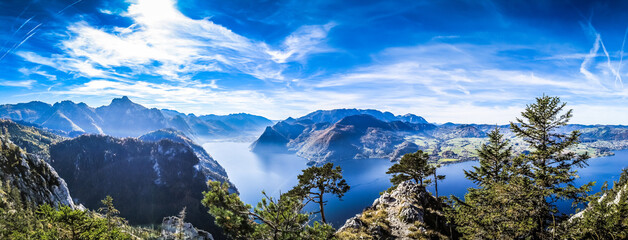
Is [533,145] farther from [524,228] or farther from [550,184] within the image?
[524,228]

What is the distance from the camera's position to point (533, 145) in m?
21.0

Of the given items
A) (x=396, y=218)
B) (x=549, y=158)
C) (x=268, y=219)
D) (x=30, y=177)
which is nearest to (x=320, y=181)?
(x=396, y=218)

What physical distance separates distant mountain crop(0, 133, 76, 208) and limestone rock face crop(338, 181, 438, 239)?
419 feet

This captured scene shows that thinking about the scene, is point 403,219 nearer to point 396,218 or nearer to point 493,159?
point 396,218

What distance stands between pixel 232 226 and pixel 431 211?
2837 cm

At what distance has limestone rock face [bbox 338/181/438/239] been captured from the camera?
31.2m

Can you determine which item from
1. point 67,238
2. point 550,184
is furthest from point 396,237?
point 67,238

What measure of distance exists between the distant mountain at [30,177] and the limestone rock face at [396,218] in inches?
5031

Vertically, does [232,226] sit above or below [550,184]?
below

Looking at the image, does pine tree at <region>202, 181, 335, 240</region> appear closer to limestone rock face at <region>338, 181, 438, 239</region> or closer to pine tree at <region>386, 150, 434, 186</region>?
limestone rock face at <region>338, 181, 438, 239</region>

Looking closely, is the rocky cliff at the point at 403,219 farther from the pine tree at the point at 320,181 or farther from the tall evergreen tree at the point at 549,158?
the tall evergreen tree at the point at 549,158

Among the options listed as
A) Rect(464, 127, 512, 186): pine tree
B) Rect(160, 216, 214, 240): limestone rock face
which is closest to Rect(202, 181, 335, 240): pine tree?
Rect(160, 216, 214, 240): limestone rock face

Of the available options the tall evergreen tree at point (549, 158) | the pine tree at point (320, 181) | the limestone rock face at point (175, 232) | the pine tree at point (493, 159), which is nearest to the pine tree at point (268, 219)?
the limestone rock face at point (175, 232)

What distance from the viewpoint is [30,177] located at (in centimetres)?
11275
